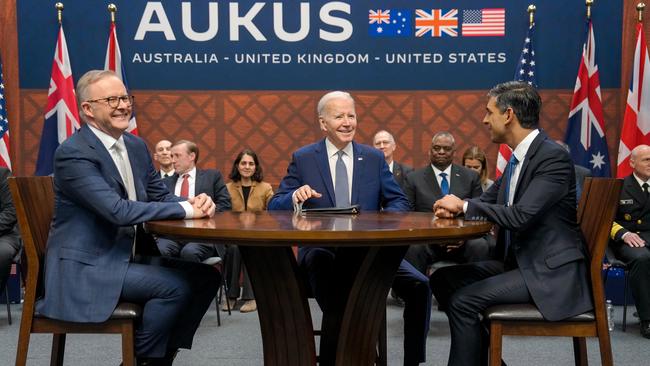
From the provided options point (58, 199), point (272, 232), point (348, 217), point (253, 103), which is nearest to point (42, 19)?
point (253, 103)

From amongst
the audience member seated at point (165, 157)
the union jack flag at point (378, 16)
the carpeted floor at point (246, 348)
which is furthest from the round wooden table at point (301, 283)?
the union jack flag at point (378, 16)

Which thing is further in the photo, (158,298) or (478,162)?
(478,162)

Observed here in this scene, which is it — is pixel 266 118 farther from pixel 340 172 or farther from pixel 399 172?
pixel 340 172

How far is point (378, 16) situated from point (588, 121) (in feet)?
7.20

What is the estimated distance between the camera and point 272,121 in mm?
6988

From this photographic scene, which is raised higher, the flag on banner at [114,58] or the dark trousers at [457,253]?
the flag on banner at [114,58]

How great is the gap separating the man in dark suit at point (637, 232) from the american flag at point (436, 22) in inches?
86.1

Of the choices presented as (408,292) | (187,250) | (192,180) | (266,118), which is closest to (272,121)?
(266,118)

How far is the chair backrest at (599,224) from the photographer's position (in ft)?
8.90

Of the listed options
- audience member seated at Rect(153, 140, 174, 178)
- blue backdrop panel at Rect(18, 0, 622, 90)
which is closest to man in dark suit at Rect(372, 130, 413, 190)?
blue backdrop panel at Rect(18, 0, 622, 90)

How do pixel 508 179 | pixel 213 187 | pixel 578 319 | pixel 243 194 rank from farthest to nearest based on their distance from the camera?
pixel 243 194
pixel 213 187
pixel 508 179
pixel 578 319

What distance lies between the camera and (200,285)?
299 centimetres

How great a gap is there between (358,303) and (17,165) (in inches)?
207

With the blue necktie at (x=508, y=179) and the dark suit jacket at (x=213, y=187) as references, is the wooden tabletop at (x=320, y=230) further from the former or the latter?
the dark suit jacket at (x=213, y=187)
